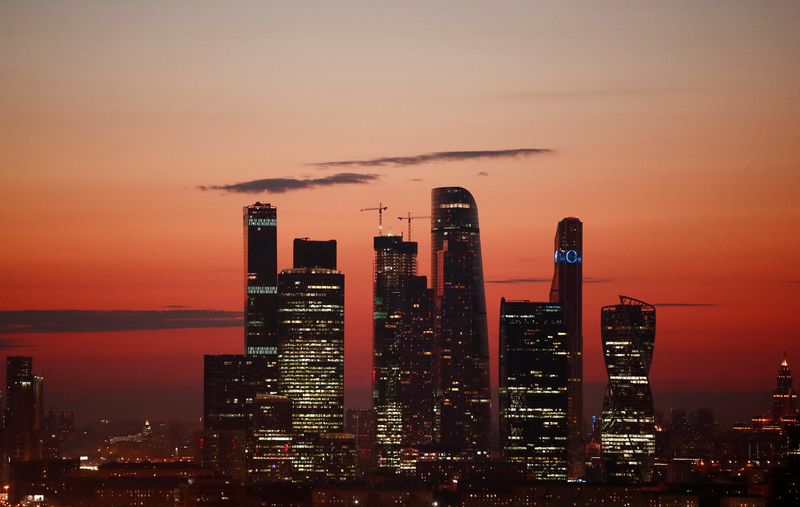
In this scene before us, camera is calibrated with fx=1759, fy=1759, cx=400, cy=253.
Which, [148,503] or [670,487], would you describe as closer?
[148,503]

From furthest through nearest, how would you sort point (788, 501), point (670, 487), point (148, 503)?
point (670, 487) → point (148, 503) → point (788, 501)

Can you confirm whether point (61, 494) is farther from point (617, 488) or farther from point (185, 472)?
point (617, 488)

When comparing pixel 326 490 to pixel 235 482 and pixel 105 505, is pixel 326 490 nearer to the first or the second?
pixel 235 482

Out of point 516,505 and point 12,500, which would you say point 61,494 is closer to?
point 12,500

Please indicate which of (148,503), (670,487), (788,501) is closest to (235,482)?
(148,503)

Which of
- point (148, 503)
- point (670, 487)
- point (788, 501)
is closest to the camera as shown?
point (788, 501)

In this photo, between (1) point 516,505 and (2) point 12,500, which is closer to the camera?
(1) point 516,505

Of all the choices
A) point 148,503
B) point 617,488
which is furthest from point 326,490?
point 617,488
